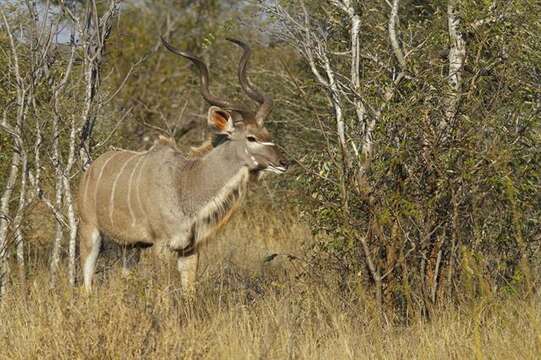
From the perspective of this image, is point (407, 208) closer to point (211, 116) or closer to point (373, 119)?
point (373, 119)

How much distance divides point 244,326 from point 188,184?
1496 mm

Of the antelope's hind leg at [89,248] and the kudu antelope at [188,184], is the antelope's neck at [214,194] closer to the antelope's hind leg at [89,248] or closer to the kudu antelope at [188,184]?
the kudu antelope at [188,184]

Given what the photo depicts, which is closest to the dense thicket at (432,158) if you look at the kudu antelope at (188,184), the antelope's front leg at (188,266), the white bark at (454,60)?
the white bark at (454,60)

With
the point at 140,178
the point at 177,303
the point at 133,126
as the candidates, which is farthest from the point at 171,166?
the point at 133,126

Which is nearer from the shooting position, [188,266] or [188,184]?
[188,266]

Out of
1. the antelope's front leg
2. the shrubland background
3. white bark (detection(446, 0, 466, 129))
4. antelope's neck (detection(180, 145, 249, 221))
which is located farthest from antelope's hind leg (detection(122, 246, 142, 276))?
white bark (detection(446, 0, 466, 129))

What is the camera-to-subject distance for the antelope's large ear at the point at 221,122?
5.71 m

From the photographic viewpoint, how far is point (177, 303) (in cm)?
481

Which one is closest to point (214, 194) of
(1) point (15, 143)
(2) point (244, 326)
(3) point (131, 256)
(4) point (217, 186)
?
(4) point (217, 186)

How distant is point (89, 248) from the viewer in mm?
5957

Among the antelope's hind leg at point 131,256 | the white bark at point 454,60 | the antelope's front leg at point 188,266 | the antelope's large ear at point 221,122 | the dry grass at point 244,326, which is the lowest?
the antelope's hind leg at point 131,256

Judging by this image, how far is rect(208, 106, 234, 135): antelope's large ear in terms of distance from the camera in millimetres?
5711

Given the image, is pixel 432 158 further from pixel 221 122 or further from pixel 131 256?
pixel 131 256

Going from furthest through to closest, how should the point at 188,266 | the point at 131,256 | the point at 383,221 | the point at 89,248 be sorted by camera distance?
the point at 131,256
the point at 89,248
the point at 188,266
the point at 383,221
